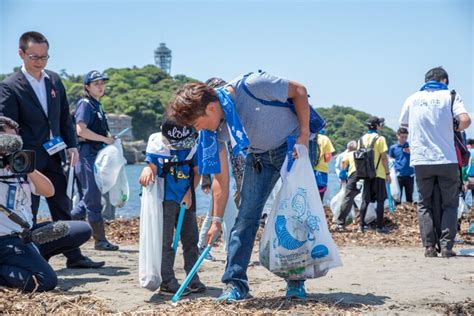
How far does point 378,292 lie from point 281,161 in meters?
1.33

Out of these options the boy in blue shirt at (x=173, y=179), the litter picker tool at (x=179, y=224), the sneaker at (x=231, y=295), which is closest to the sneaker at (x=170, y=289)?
the boy in blue shirt at (x=173, y=179)

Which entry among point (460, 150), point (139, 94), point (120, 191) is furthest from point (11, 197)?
point (139, 94)

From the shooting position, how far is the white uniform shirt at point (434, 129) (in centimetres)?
756

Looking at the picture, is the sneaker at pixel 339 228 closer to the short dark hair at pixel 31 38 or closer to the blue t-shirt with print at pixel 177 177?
the blue t-shirt with print at pixel 177 177

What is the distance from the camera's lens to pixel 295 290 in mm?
5055

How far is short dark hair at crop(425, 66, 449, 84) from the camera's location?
A: 7.74 meters

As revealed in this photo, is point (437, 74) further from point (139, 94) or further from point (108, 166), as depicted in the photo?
point (139, 94)

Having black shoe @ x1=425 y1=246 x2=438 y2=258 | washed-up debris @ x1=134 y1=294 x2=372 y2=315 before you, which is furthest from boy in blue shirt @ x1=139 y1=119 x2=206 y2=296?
black shoe @ x1=425 y1=246 x2=438 y2=258

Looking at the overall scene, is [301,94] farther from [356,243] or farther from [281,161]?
[356,243]

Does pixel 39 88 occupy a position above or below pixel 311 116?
above

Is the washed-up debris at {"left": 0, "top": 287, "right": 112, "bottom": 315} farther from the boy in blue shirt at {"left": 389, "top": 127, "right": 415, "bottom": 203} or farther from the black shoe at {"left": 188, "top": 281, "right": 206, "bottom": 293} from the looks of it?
the boy in blue shirt at {"left": 389, "top": 127, "right": 415, "bottom": 203}

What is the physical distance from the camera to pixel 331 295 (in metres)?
5.25

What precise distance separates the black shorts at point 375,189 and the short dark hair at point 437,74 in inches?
149

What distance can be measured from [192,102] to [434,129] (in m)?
3.89
